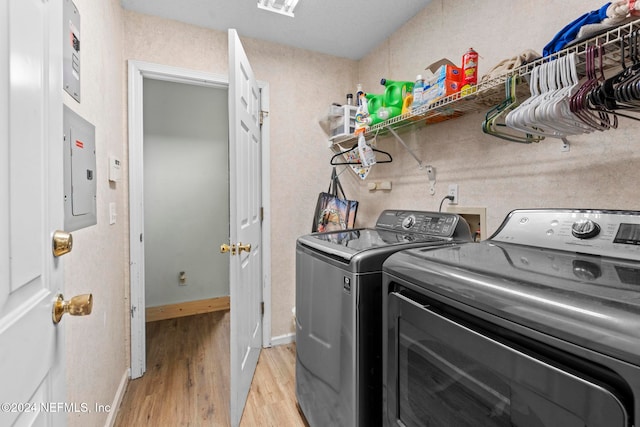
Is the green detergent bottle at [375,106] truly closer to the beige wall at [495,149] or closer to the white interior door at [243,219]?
the beige wall at [495,149]

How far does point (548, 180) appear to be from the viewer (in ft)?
4.15

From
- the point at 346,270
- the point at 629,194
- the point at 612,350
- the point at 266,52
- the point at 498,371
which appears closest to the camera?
the point at 612,350

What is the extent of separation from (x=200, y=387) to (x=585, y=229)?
2152 mm

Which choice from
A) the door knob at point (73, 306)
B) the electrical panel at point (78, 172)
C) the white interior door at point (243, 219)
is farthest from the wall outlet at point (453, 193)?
the electrical panel at point (78, 172)

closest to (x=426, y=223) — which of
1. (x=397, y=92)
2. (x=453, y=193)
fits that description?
(x=453, y=193)

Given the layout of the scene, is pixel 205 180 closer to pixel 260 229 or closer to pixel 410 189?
pixel 260 229

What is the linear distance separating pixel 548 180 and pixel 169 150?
10.2 feet

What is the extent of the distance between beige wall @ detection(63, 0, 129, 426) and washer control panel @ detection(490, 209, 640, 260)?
1.65 metres

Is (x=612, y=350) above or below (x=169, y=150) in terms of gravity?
below

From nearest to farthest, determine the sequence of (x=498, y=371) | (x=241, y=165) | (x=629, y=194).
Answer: (x=498, y=371), (x=629, y=194), (x=241, y=165)

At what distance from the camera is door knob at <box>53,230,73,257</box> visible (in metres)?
0.65

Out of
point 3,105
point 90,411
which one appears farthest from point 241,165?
point 90,411

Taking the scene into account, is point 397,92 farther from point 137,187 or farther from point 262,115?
point 137,187

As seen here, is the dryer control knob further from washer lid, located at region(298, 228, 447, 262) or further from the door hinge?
the door hinge
